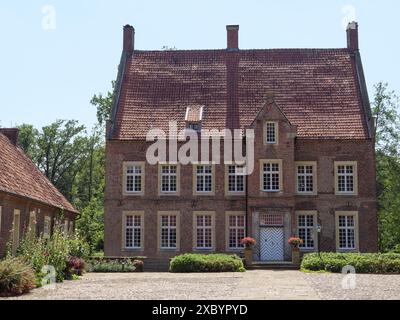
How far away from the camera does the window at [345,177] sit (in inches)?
1410

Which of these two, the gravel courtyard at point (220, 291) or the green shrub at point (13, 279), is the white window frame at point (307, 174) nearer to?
the gravel courtyard at point (220, 291)

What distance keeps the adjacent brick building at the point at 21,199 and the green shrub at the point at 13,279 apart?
6240mm

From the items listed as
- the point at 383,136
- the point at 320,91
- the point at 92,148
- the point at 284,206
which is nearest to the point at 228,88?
the point at 320,91

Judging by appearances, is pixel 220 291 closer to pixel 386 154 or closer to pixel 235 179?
pixel 235 179

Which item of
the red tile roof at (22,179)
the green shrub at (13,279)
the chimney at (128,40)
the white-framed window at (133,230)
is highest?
the chimney at (128,40)

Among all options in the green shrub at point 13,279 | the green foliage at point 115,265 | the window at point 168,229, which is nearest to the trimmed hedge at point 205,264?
the green foliage at point 115,265

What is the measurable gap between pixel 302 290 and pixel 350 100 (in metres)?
22.1

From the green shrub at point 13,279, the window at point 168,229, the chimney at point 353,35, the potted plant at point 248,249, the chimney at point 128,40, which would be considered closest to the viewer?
the green shrub at point 13,279

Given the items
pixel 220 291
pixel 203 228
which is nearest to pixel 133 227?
pixel 203 228

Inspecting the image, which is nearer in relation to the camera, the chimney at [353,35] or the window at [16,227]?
the window at [16,227]

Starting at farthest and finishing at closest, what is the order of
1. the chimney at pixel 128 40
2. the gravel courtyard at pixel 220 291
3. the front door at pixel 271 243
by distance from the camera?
1. the chimney at pixel 128 40
2. the front door at pixel 271 243
3. the gravel courtyard at pixel 220 291

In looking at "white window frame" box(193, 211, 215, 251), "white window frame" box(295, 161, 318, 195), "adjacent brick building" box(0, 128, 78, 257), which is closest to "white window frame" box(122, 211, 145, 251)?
"white window frame" box(193, 211, 215, 251)

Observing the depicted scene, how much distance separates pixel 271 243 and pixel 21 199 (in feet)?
47.1

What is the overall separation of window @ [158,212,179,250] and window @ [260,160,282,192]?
18.0 feet
